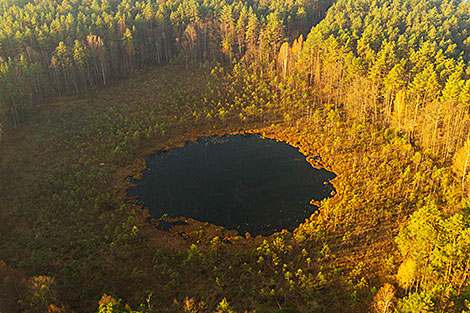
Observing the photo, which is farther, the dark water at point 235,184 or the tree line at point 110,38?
the tree line at point 110,38

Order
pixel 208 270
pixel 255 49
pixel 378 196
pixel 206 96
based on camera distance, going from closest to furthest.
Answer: pixel 208 270 → pixel 378 196 → pixel 206 96 → pixel 255 49

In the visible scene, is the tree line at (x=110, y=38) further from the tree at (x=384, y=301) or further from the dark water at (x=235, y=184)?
the tree at (x=384, y=301)

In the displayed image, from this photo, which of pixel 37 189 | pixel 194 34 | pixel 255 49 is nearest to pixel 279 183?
pixel 37 189

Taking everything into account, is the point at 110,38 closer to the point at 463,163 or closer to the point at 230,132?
the point at 230,132

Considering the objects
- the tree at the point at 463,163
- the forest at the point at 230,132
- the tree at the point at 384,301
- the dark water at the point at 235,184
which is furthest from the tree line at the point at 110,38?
the tree at the point at 384,301

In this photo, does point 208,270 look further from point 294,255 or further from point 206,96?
point 206,96

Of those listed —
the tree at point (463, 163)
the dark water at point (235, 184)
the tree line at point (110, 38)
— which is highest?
the tree line at point (110, 38)
